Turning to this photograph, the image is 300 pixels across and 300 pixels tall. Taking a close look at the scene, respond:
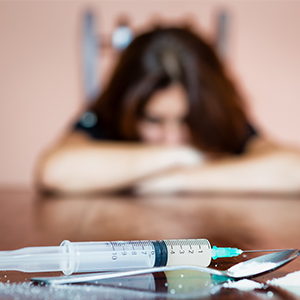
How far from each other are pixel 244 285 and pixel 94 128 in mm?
1204

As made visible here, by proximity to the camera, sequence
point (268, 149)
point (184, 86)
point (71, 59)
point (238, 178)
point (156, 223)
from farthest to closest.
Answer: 1. point (71, 59)
2. point (184, 86)
3. point (268, 149)
4. point (238, 178)
5. point (156, 223)

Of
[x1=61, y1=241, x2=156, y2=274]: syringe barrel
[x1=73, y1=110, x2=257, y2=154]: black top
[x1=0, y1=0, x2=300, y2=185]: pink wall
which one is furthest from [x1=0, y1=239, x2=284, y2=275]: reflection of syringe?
[x1=0, y1=0, x2=300, y2=185]: pink wall

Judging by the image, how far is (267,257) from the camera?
1.00 ft

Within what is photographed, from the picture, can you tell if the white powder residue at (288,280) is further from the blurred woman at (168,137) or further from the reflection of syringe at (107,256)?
the blurred woman at (168,137)

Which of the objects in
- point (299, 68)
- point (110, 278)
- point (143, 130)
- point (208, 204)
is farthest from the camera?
point (299, 68)

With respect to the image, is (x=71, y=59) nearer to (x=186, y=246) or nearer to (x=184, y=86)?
(x=184, y=86)

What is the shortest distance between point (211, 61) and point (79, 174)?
75 centimetres

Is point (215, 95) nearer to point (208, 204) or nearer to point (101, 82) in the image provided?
point (208, 204)

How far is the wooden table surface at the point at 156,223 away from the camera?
31 centimetres

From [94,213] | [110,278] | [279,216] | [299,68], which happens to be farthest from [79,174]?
[299,68]

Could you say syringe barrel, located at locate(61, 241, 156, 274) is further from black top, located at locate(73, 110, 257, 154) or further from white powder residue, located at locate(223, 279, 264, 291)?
black top, located at locate(73, 110, 257, 154)

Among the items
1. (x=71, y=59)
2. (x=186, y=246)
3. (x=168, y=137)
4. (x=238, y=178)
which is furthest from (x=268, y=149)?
(x=71, y=59)

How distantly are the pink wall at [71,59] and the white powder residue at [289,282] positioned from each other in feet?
6.00

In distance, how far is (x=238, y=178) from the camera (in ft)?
2.98
